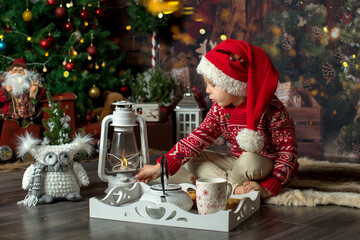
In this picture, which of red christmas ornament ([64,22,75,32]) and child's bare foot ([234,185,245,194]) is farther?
red christmas ornament ([64,22,75,32])

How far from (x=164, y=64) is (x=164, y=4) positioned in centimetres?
51

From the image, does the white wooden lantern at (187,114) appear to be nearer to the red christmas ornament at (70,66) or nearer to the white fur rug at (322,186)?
the red christmas ornament at (70,66)

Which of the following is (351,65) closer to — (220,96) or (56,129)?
(220,96)

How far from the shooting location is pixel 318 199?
5.79 feet

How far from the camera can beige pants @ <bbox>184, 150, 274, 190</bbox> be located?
5.88ft

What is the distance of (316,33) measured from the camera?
312 centimetres

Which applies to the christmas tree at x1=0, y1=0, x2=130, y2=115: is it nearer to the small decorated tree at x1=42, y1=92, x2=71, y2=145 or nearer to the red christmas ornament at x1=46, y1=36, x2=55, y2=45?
the red christmas ornament at x1=46, y1=36, x2=55, y2=45

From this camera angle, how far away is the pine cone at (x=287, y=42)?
323 cm

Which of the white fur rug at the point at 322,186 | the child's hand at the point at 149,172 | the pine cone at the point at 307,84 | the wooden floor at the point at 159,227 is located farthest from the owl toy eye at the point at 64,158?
the pine cone at the point at 307,84

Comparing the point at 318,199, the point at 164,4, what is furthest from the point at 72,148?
the point at 164,4

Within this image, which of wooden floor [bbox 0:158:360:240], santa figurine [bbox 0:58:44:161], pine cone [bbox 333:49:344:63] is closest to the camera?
wooden floor [bbox 0:158:360:240]

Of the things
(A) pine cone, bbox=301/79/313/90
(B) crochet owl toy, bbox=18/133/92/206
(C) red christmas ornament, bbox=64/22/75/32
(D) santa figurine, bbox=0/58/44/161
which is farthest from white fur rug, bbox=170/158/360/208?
(C) red christmas ornament, bbox=64/22/75/32

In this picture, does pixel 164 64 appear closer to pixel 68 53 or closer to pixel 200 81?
pixel 200 81

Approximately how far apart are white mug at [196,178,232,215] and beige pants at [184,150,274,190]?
38cm
